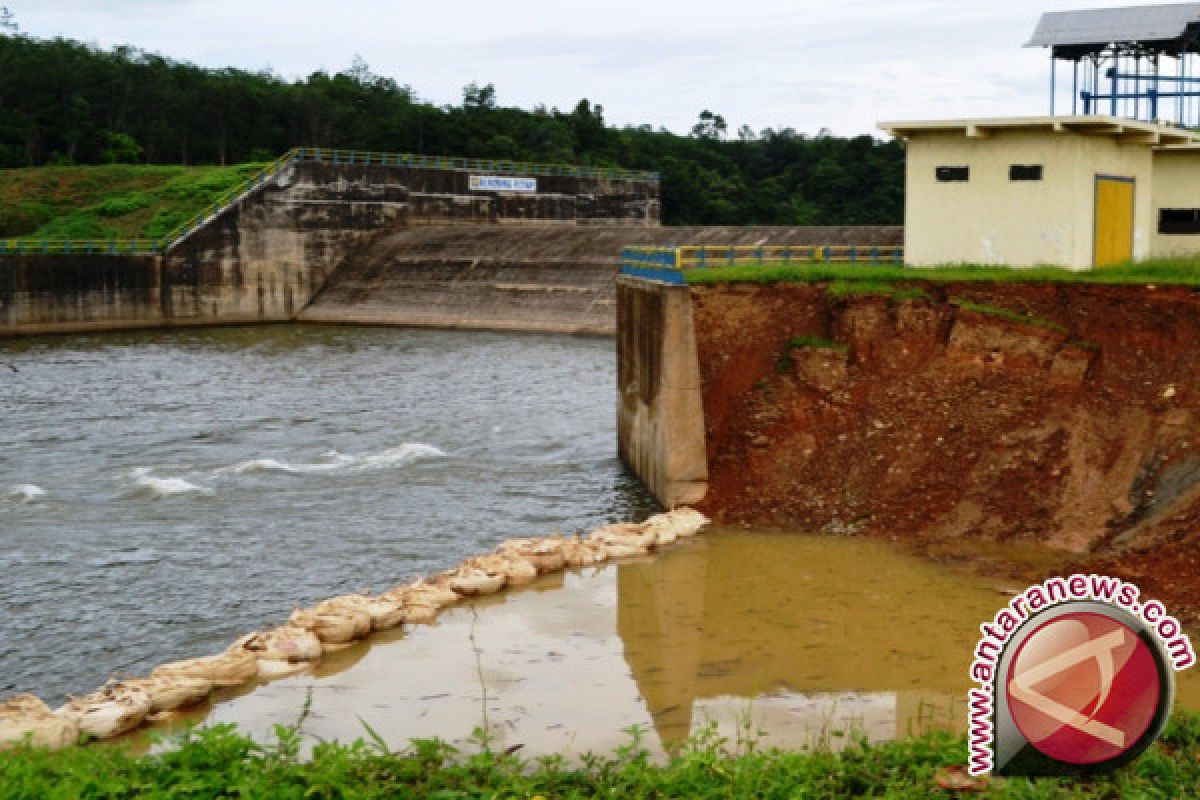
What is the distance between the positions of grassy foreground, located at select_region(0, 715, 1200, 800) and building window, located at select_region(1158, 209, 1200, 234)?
21.3 metres

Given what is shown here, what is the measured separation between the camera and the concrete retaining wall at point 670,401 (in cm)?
2255

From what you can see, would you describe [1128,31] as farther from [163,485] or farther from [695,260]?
[163,485]

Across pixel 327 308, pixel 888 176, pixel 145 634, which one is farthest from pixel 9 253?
pixel 888 176

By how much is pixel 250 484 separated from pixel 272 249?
3840cm

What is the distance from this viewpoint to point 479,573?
1841cm

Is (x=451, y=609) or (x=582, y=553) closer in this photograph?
(x=451, y=609)

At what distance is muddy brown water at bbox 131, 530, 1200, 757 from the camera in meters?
13.5

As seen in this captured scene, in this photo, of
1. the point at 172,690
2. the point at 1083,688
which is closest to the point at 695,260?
the point at 172,690

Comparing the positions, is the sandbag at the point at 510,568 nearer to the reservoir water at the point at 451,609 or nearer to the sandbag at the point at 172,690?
the reservoir water at the point at 451,609

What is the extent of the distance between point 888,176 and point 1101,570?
81.6m

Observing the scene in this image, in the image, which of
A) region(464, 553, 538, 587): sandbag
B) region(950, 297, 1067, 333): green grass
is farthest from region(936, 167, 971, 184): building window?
region(464, 553, 538, 587): sandbag

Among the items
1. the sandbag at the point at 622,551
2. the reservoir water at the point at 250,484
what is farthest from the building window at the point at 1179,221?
the sandbag at the point at 622,551

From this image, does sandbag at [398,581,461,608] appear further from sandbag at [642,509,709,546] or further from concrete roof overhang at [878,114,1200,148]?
concrete roof overhang at [878,114,1200,148]

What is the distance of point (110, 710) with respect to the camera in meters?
13.5
